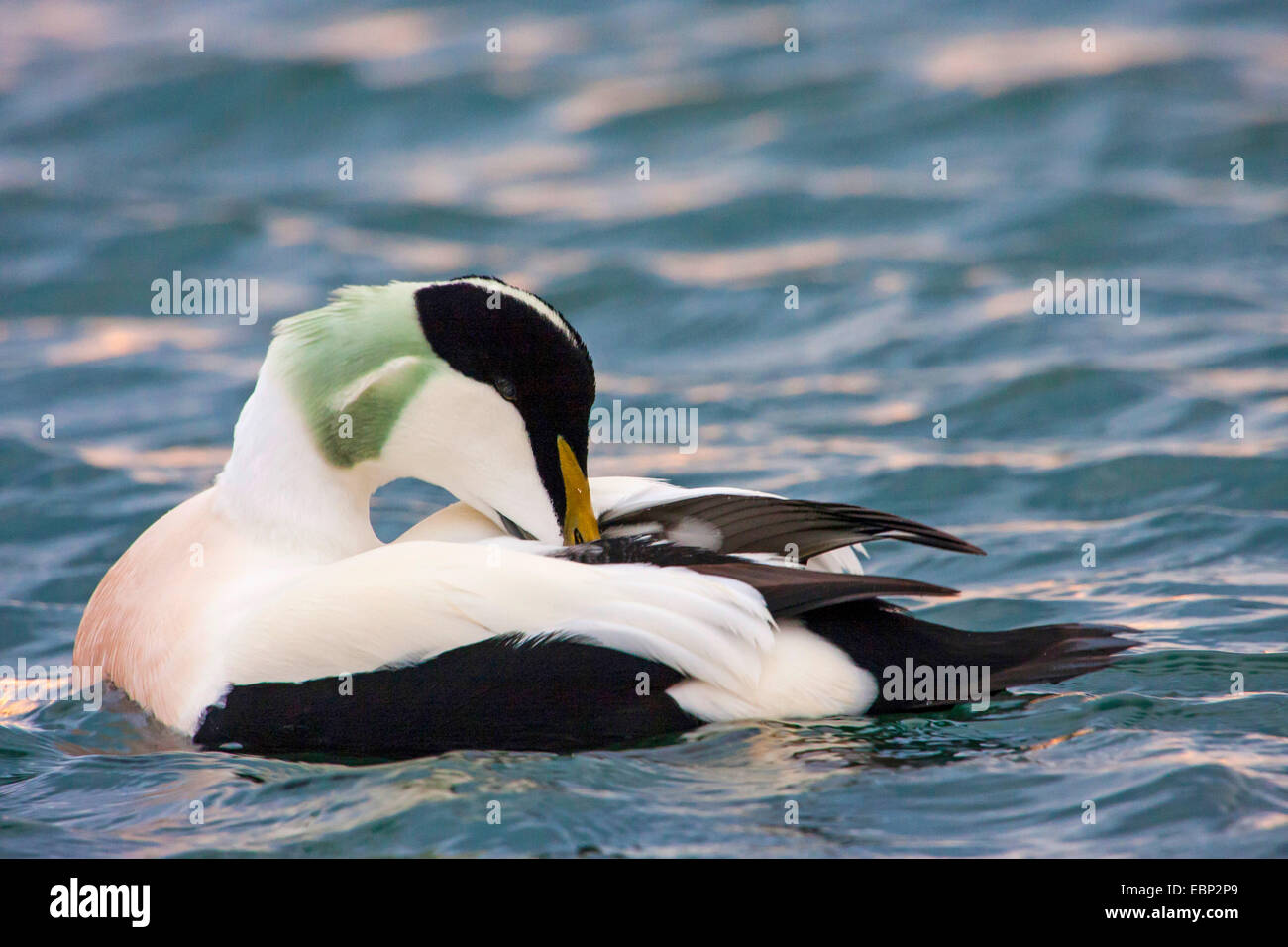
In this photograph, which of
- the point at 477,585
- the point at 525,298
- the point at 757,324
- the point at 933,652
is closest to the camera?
the point at 477,585

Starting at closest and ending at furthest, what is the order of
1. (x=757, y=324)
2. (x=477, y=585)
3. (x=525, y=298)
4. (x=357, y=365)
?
(x=477, y=585)
(x=525, y=298)
(x=357, y=365)
(x=757, y=324)

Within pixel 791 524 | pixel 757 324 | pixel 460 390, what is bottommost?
pixel 791 524

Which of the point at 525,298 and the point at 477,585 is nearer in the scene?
the point at 477,585

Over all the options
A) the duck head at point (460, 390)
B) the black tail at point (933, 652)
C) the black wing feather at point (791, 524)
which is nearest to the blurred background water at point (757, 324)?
the black tail at point (933, 652)

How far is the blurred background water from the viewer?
330 centimetres

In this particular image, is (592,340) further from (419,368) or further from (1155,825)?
(1155,825)

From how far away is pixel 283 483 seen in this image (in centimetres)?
386

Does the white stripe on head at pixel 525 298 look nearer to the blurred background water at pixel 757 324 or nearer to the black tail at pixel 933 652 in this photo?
the black tail at pixel 933 652

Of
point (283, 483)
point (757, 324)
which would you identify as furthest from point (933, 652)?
point (757, 324)

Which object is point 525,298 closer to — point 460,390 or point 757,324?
point 460,390

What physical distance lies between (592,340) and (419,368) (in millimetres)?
3871

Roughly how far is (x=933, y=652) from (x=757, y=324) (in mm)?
4186

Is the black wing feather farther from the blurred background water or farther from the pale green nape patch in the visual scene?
the pale green nape patch
